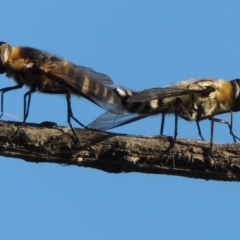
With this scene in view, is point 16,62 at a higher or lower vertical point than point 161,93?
higher

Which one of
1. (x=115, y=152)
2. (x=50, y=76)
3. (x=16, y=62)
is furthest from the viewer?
(x=16, y=62)

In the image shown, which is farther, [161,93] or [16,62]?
[16,62]

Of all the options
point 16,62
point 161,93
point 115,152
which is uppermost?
point 16,62

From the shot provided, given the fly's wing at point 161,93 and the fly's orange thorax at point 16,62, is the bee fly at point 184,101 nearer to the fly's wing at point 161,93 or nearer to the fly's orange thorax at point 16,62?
the fly's wing at point 161,93

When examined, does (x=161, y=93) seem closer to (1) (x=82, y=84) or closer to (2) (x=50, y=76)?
(1) (x=82, y=84)

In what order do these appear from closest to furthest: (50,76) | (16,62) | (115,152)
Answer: (115,152) < (50,76) < (16,62)

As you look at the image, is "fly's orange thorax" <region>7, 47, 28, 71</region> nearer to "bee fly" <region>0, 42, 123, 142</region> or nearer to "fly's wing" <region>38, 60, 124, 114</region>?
"bee fly" <region>0, 42, 123, 142</region>

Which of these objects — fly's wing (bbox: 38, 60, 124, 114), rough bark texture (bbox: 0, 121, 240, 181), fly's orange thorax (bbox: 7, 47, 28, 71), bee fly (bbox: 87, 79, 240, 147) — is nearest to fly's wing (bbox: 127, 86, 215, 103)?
bee fly (bbox: 87, 79, 240, 147)

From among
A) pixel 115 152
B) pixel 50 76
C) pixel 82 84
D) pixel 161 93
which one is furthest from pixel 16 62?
pixel 115 152
